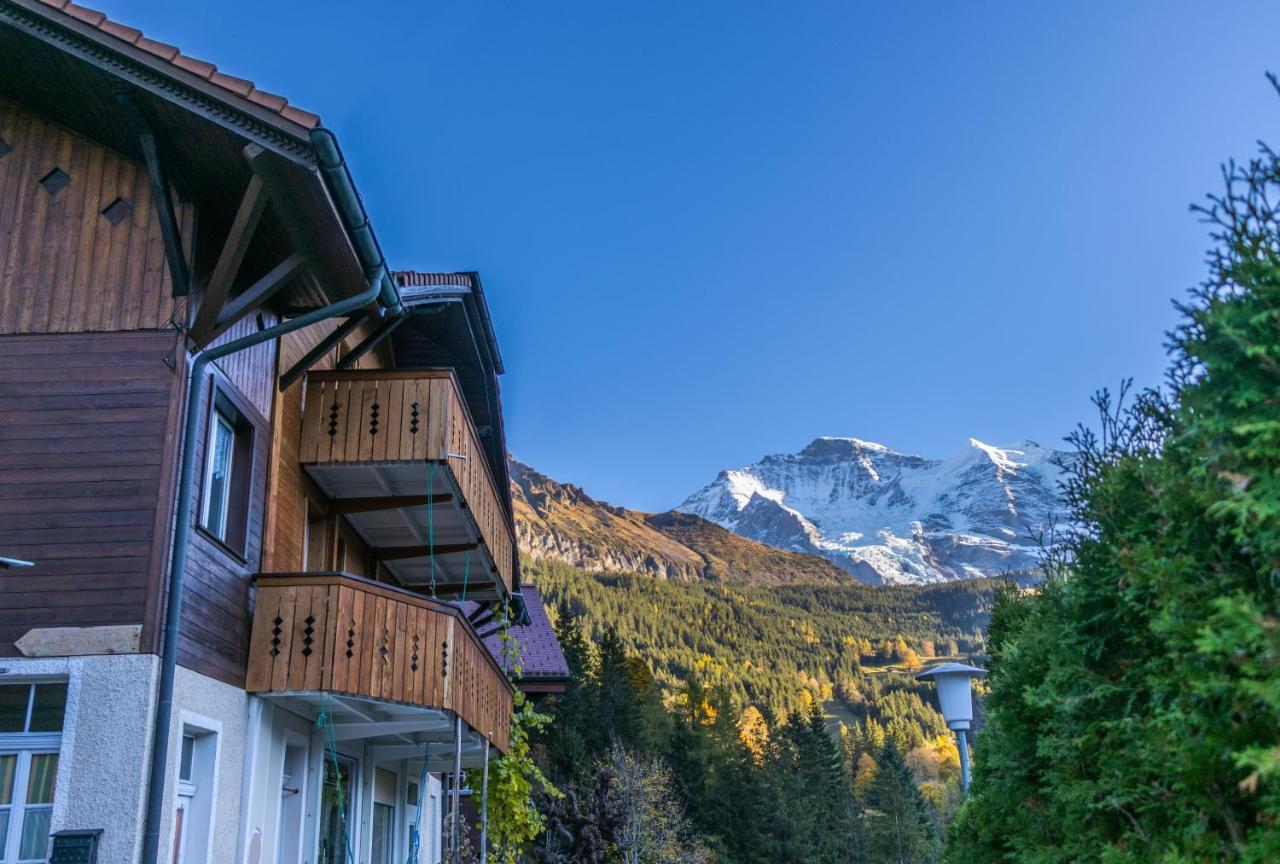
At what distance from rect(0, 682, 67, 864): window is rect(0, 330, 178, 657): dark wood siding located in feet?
1.32

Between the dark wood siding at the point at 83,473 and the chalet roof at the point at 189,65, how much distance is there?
73.5 inches

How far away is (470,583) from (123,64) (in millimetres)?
10659

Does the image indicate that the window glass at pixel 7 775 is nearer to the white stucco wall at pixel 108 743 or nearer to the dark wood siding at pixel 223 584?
the white stucco wall at pixel 108 743

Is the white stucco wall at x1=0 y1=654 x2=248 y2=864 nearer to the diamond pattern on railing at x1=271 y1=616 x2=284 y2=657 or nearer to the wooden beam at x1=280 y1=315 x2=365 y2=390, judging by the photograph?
the diamond pattern on railing at x1=271 y1=616 x2=284 y2=657

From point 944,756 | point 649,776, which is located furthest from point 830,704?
point 649,776

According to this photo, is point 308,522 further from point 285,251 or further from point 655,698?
point 655,698

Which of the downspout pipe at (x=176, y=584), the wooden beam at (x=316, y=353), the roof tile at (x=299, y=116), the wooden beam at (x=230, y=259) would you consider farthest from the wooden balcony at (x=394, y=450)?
the roof tile at (x=299, y=116)

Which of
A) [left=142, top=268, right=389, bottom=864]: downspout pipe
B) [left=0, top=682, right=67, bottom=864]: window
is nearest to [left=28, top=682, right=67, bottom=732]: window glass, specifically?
[left=0, top=682, right=67, bottom=864]: window

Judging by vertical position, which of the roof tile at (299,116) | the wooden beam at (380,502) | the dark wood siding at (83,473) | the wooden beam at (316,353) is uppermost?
the roof tile at (299,116)

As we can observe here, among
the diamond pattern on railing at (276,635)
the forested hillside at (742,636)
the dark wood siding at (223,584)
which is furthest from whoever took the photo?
the forested hillside at (742,636)

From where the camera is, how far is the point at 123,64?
7.74 m

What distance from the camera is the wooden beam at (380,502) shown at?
476 inches

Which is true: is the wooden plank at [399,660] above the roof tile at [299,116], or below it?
below

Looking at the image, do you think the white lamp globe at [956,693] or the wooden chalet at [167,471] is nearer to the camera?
the wooden chalet at [167,471]
